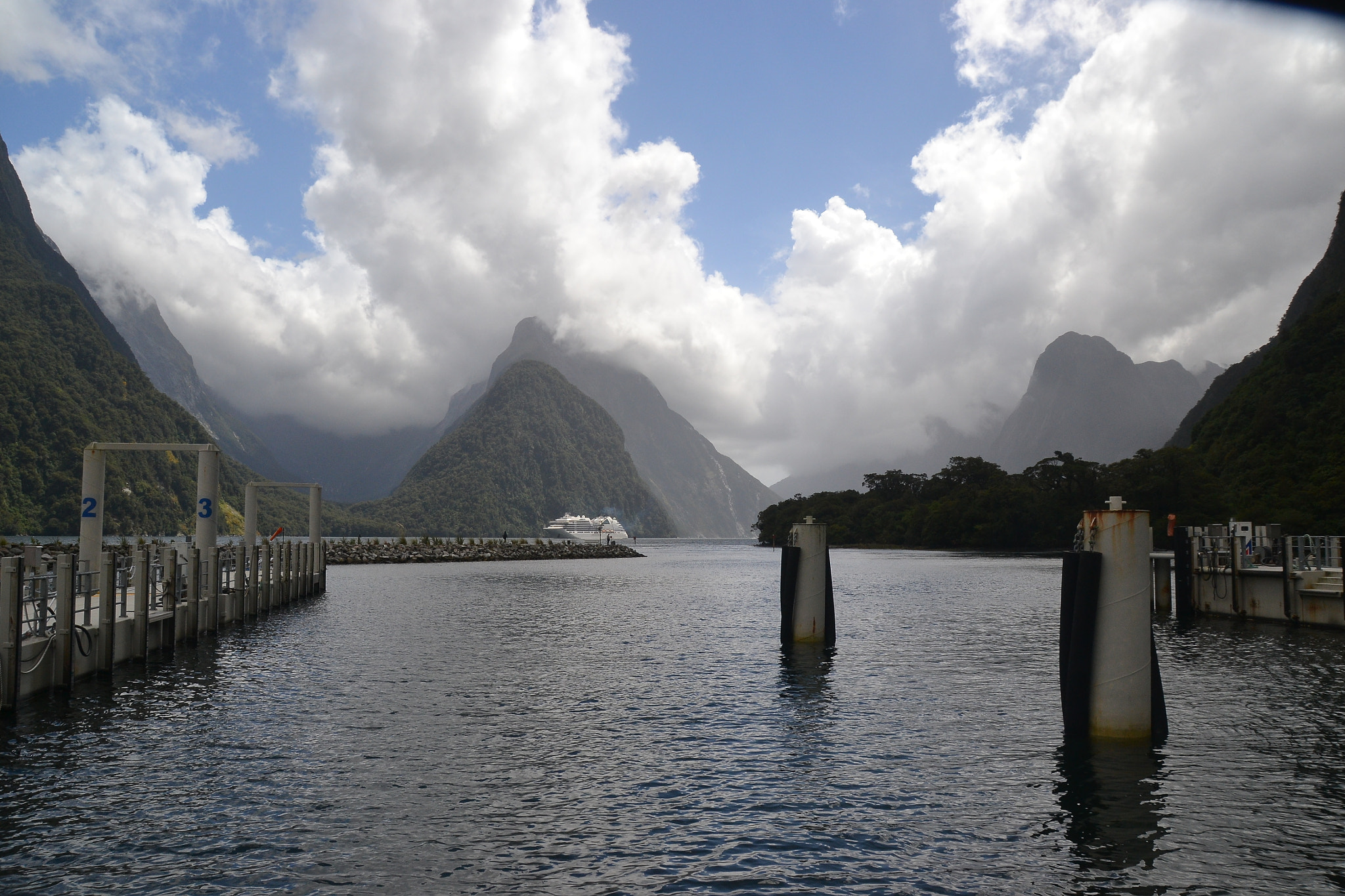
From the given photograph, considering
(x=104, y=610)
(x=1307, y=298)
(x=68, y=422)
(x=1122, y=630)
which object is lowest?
(x=104, y=610)

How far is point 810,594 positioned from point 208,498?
21928 mm

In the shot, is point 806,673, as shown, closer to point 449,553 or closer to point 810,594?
point 810,594

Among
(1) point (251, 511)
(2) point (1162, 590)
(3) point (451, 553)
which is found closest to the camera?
(2) point (1162, 590)

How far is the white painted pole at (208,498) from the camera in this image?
30.8 metres

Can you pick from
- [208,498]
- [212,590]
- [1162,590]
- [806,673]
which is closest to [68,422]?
[208,498]

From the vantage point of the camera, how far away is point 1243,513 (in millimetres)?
79438

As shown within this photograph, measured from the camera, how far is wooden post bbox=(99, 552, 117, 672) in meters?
19.5

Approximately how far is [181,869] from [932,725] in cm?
1261

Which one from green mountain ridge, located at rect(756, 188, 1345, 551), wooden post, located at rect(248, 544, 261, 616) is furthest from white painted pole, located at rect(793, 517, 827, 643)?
green mountain ridge, located at rect(756, 188, 1345, 551)

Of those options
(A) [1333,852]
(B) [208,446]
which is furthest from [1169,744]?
(B) [208,446]

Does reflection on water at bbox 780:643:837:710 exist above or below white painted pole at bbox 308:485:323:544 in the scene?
below

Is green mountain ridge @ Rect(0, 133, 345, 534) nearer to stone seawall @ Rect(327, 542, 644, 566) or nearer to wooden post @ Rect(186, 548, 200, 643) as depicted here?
stone seawall @ Rect(327, 542, 644, 566)

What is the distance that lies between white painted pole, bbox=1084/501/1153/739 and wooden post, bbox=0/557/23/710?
1732cm

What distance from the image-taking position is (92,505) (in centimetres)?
2719
